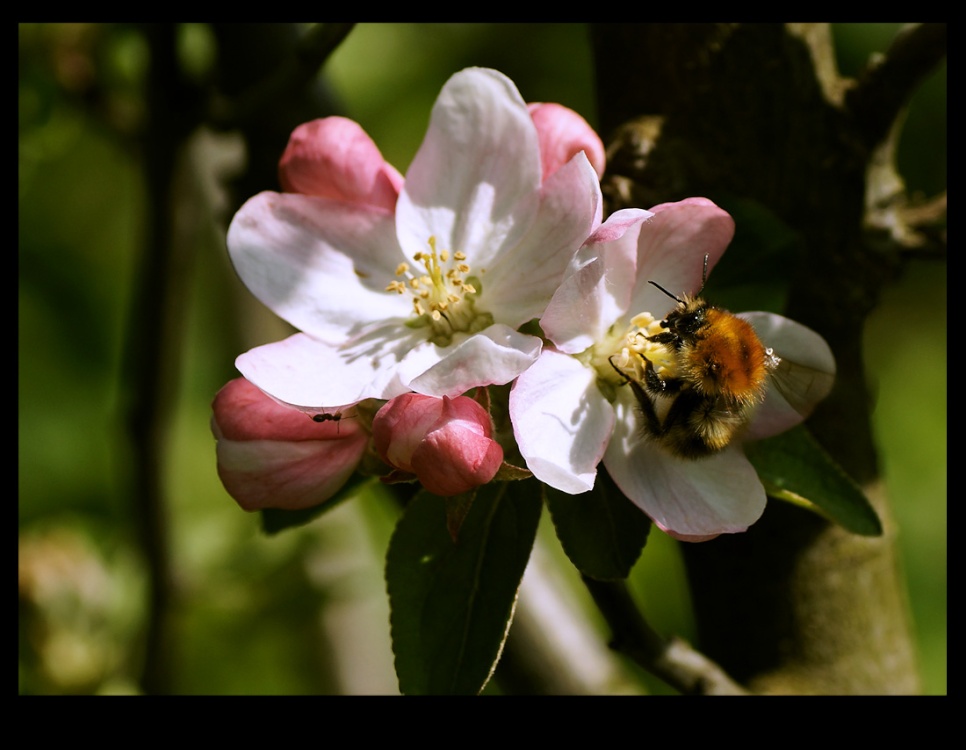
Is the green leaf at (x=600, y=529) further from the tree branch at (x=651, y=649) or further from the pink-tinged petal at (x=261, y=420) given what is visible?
the pink-tinged petal at (x=261, y=420)

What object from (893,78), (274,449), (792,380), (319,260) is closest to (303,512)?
(274,449)

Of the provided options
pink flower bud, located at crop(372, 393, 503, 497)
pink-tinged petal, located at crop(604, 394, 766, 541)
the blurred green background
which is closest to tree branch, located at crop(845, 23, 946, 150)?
pink-tinged petal, located at crop(604, 394, 766, 541)

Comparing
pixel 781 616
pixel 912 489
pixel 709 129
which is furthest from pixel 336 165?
pixel 912 489

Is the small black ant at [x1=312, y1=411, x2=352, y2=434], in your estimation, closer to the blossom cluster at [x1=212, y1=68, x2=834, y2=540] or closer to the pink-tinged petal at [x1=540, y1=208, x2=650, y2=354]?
the blossom cluster at [x1=212, y1=68, x2=834, y2=540]

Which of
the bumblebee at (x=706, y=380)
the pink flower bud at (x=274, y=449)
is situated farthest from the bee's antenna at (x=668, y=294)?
the pink flower bud at (x=274, y=449)

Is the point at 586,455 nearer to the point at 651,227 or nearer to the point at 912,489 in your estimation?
the point at 651,227

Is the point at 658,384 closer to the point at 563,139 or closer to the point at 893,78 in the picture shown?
the point at 563,139
